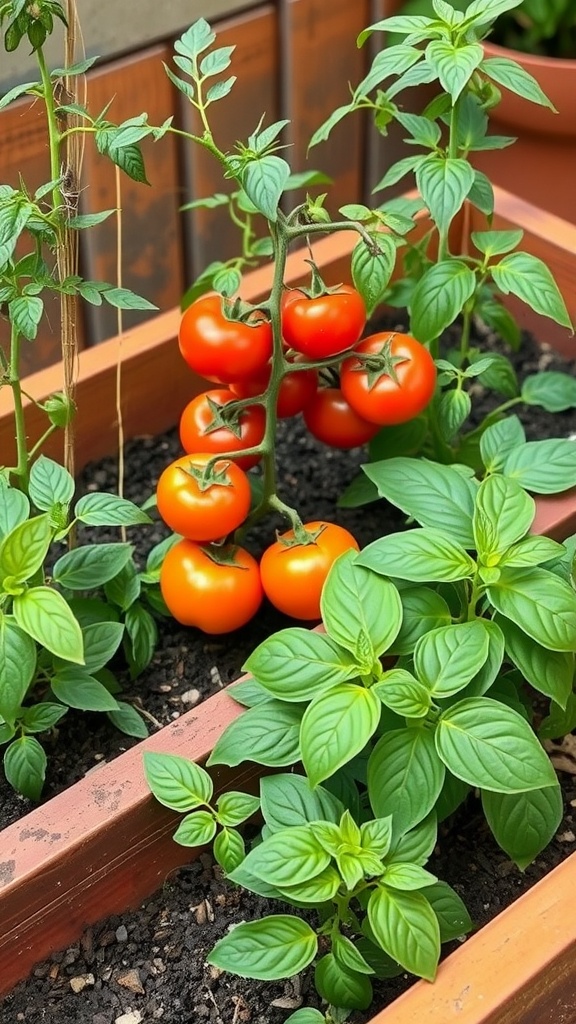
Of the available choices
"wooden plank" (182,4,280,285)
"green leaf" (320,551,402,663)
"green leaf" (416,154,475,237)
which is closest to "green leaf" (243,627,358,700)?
"green leaf" (320,551,402,663)

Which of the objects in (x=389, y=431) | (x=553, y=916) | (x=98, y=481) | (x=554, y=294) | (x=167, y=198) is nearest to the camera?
(x=553, y=916)

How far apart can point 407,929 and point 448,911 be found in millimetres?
73

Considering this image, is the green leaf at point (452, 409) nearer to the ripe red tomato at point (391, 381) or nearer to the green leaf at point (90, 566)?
the ripe red tomato at point (391, 381)

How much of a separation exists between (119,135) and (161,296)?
0.84 m

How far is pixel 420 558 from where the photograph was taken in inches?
33.8

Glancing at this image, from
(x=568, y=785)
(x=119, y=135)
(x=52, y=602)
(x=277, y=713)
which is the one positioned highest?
(x=119, y=135)

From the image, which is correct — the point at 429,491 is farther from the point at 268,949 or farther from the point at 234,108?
the point at 234,108

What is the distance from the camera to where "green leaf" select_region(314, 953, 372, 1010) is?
781 millimetres

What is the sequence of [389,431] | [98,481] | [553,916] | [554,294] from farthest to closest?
[98,481], [389,431], [554,294], [553,916]

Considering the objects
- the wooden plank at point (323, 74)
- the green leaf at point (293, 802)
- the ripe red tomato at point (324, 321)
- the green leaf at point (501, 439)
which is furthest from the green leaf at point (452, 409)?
the wooden plank at point (323, 74)

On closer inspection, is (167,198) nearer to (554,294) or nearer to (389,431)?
(389,431)

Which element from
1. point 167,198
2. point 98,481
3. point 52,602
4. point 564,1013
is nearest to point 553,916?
point 564,1013

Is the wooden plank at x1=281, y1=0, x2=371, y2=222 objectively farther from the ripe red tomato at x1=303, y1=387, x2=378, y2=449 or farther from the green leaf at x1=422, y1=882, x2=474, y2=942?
the green leaf at x1=422, y1=882, x2=474, y2=942

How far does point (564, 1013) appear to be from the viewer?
31.8 inches
